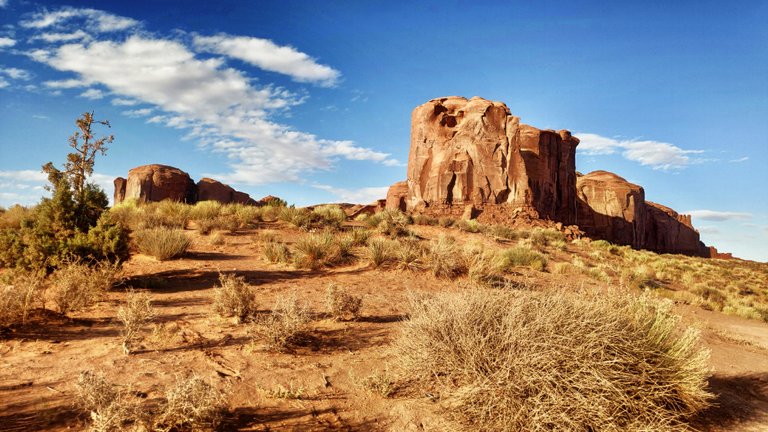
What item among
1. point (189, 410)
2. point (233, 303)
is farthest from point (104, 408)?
point (233, 303)

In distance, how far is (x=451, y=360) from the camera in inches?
148

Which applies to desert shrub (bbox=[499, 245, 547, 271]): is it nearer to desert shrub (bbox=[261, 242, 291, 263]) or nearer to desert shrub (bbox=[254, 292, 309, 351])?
desert shrub (bbox=[261, 242, 291, 263])

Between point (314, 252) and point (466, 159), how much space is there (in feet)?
102

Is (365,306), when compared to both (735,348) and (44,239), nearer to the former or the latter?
(44,239)

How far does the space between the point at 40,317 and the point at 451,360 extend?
5912mm

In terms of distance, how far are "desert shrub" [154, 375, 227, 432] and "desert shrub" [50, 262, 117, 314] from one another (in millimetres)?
4006

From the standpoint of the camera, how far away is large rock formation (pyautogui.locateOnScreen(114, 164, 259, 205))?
151 feet

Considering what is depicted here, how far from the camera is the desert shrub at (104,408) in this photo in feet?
9.34

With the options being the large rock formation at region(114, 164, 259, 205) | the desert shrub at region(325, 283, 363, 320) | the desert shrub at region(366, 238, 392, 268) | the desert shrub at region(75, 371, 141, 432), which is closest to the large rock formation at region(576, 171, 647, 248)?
the large rock formation at region(114, 164, 259, 205)

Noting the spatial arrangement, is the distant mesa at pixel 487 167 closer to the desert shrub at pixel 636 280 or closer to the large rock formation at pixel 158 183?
the desert shrub at pixel 636 280

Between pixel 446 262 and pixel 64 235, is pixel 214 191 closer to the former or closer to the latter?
pixel 64 235

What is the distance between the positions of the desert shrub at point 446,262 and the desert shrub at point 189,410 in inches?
308

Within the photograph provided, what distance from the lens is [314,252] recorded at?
35.9 feet

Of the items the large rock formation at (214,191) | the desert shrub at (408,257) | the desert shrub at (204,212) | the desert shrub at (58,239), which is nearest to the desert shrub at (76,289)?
the desert shrub at (58,239)
